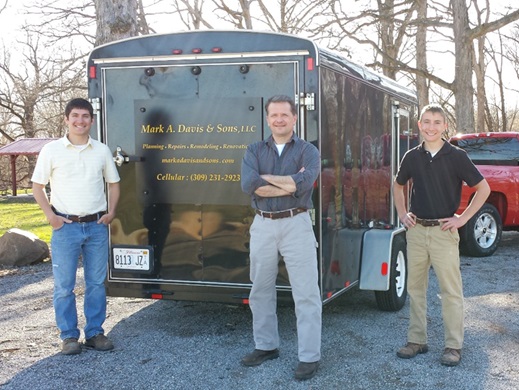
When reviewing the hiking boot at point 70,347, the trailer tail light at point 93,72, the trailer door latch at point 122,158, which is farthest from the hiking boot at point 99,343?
the trailer tail light at point 93,72

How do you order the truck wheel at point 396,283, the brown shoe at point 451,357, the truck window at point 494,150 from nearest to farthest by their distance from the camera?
the brown shoe at point 451,357, the truck wheel at point 396,283, the truck window at point 494,150

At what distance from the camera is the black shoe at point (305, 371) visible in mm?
4371

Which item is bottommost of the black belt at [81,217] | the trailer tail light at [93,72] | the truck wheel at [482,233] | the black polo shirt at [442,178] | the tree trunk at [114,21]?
the truck wheel at [482,233]

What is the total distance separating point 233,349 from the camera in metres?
5.14

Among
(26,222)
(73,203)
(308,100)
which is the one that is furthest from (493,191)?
(26,222)

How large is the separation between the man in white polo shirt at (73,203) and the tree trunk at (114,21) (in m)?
4.81

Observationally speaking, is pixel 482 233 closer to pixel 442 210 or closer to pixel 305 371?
pixel 442 210

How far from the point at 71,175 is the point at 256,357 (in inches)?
79.2

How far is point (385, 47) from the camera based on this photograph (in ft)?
68.1

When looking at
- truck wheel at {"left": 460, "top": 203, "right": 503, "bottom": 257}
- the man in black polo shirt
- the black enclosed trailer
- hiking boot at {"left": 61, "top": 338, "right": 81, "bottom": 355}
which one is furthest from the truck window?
hiking boot at {"left": 61, "top": 338, "right": 81, "bottom": 355}

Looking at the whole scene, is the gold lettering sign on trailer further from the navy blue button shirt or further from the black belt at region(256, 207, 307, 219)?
the black belt at region(256, 207, 307, 219)

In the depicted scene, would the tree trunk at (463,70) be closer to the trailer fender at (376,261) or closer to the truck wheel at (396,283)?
the truck wheel at (396,283)

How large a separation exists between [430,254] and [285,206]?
1.22m

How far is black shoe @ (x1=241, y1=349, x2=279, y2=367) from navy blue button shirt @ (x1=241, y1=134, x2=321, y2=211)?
3.65 feet
